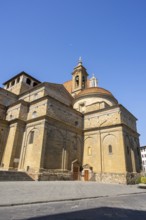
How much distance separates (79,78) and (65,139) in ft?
66.4

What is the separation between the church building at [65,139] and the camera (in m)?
19.7

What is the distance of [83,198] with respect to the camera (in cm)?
881

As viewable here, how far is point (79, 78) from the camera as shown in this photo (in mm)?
38312

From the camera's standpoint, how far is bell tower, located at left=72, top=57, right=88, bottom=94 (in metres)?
37.5

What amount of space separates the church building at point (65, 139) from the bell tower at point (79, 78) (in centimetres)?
924

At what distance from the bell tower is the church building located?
9.24m

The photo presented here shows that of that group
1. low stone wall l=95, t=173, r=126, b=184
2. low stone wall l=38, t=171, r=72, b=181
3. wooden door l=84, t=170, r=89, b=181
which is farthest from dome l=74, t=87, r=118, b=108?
low stone wall l=38, t=171, r=72, b=181

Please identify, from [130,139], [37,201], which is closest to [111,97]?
[130,139]

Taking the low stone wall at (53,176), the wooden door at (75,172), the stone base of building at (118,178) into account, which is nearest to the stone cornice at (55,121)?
the wooden door at (75,172)

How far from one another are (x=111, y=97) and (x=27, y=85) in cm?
1767

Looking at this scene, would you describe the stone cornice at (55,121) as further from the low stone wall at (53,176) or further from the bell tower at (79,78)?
the bell tower at (79,78)

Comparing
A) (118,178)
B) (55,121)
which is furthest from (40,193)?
(118,178)

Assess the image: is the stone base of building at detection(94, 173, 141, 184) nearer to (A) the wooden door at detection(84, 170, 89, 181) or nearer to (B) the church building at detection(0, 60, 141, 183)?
(B) the church building at detection(0, 60, 141, 183)

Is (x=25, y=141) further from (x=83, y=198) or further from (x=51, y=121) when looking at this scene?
(x=83, y=198)
